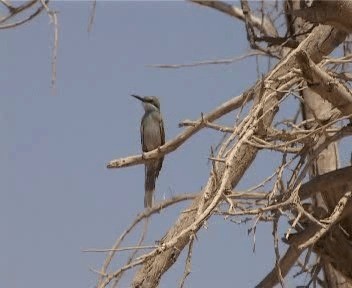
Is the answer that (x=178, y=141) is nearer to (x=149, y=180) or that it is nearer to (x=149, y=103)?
(x=149, y=180)

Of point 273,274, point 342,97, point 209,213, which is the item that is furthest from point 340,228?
point 209,213

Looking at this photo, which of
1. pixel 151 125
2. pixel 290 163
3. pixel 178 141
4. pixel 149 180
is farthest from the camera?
pixel 151 125

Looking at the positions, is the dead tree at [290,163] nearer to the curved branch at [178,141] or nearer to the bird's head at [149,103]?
the curved branch at [178,141]

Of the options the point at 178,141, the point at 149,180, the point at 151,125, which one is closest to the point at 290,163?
the point at 178,141

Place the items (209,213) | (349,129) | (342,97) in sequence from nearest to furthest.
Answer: (209,213)
(342,97)
(349,129)

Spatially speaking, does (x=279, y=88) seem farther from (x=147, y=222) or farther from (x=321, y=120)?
(x=147, y=222)

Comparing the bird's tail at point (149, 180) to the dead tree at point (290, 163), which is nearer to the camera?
the dead tree at point (290, 163)

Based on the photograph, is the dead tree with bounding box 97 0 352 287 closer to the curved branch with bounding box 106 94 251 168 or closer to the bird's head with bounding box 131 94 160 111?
the curved branch with bounding box 106 94 251 168

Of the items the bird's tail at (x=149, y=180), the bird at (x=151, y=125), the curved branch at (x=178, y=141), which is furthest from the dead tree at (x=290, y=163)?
the bird at (x=151, y=125)

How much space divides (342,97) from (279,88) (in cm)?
27

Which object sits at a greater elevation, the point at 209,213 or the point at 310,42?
the point at 310,42

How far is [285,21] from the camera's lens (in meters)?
6.10

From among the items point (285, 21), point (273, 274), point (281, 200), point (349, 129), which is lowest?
point (273, 274)

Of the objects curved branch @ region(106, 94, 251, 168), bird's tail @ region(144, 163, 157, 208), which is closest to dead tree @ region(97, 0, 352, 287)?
curved branch @ region(106, 94, 251, 168)
